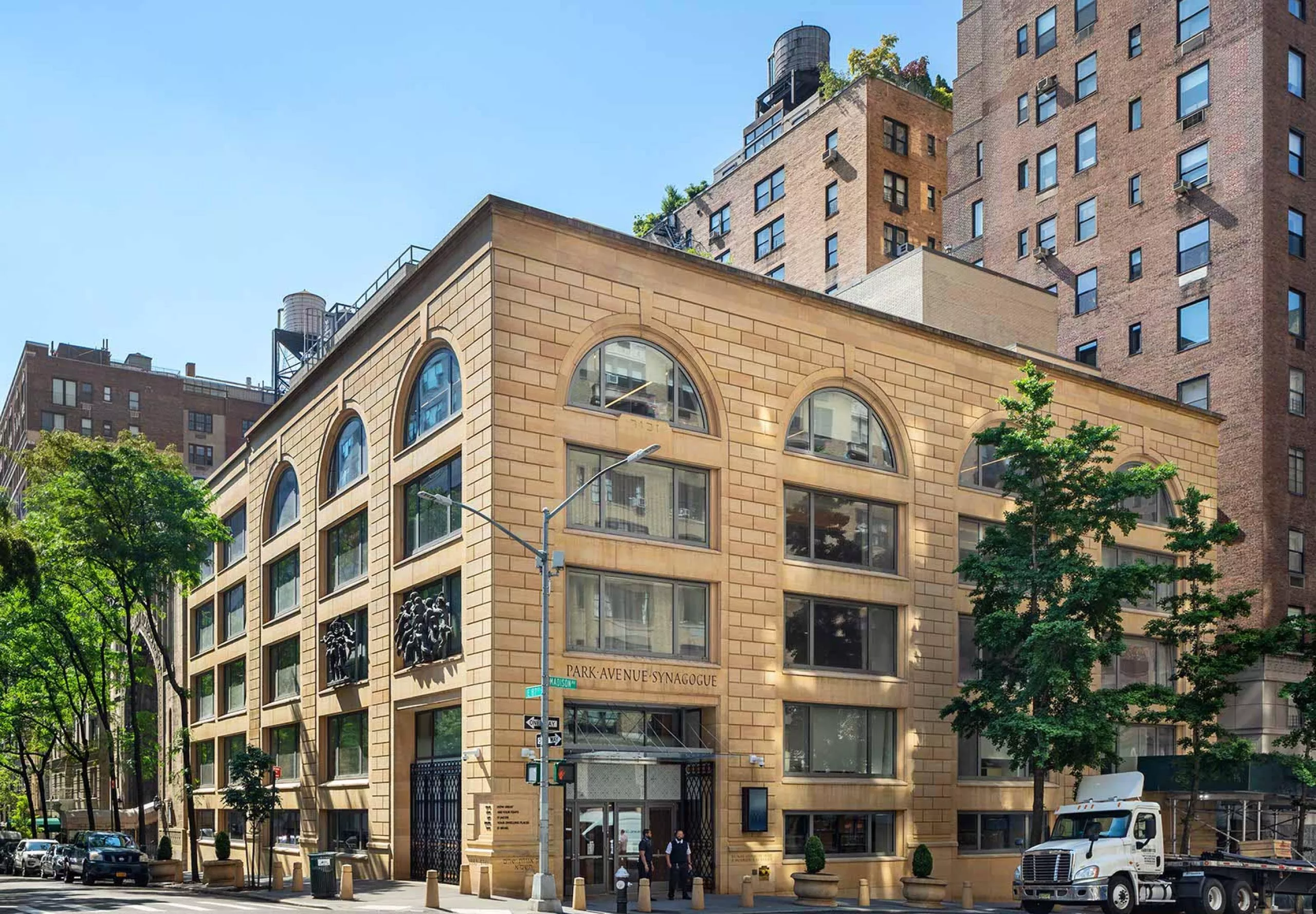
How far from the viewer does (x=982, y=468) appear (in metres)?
41.8

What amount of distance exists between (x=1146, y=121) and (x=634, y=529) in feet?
105

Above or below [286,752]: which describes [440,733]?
above

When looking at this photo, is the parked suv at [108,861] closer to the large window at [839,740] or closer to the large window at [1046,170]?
the large window at [839,740]

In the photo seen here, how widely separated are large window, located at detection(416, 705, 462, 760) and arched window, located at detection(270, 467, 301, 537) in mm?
13805

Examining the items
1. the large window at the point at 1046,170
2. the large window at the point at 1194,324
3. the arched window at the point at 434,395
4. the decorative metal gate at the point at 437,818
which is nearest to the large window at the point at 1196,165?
the large window at the point at 1194,324

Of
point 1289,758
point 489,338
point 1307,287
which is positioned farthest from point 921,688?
point 1307,287

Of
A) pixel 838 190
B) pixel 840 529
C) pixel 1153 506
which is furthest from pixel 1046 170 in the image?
pixel 840 529

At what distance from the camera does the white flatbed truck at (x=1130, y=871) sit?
95.9ft

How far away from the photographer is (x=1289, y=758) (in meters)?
36.2

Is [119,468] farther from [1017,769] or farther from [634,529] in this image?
[1017,769]

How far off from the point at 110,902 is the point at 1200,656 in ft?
97.8

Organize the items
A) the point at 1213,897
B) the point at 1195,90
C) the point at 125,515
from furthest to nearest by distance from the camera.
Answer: the point at 1195,90, the point at 125,515, the point at 1213,897

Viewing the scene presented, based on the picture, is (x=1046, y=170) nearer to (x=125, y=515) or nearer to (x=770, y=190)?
(x=770, y=190)

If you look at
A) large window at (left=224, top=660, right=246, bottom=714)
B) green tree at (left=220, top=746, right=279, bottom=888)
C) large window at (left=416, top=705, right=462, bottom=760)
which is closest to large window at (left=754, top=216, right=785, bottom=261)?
large window at (left=224, top=660, right=246, bottom=714)
